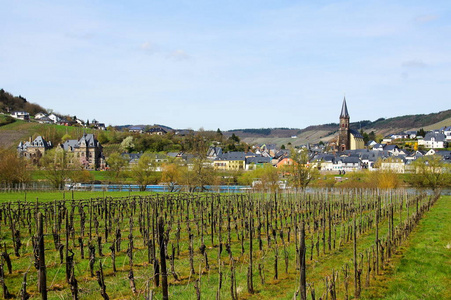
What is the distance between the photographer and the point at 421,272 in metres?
12.5

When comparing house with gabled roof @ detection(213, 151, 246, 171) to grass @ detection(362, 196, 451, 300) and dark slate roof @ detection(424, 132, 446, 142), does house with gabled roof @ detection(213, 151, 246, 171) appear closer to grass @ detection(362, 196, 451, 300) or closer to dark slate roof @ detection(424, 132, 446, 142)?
dark slate roof @ detection(424, 132, 446, 142)

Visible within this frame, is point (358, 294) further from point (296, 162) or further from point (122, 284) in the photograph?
point (296, 162)

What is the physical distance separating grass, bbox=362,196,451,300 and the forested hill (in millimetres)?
179056

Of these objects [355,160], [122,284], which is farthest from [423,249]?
[355,160]

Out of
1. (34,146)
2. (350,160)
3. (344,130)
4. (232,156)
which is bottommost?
(350,160)

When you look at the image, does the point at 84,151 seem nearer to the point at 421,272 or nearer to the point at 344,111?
the point at 344,111

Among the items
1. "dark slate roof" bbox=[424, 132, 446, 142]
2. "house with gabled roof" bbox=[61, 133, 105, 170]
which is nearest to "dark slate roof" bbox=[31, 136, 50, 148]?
"house with gabled roof" bbox=[61, 133, 105, 170]

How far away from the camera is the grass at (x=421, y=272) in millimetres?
10586

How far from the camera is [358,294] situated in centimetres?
1025

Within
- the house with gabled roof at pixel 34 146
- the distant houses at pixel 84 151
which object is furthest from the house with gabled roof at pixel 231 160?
the house with gabled roof at pixel 34 146

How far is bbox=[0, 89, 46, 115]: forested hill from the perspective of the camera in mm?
174250

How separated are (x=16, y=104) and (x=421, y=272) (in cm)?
19847

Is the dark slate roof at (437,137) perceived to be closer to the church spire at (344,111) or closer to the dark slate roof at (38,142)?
the church spire at (344,111)

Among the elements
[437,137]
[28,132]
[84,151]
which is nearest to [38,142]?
[84,151]
